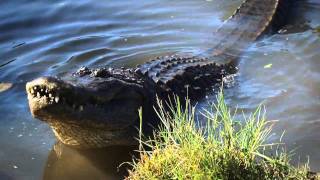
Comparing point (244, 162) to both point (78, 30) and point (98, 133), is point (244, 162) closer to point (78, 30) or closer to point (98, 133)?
point (98, 133)

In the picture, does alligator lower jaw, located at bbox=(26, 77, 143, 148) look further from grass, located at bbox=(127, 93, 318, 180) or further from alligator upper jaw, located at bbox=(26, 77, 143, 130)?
grass, located at bbox=(127, 93, 318, 180)

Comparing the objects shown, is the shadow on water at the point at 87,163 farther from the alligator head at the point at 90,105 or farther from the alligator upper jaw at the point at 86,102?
the alligator upper jaw at the point at 86,102

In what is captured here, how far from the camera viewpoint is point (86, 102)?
4.68m

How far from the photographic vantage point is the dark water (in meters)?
5.27

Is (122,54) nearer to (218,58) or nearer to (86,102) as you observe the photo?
(218,58)

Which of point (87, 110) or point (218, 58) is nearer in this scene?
point (87, 110)

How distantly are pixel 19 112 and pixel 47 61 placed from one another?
1621 mm

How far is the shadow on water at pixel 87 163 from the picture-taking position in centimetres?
496

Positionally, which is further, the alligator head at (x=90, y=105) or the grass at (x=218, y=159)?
the alligator head at (x=90, y=105)

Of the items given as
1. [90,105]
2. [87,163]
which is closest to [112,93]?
[90,105]

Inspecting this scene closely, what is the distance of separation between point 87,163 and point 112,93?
2.49 feet

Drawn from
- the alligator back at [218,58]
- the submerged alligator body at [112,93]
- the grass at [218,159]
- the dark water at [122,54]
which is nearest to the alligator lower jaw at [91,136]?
the submerged alligator body at [112,93]

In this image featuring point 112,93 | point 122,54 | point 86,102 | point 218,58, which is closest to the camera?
point 86,102

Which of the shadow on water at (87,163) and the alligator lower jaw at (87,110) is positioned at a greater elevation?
the alligator lower jaw at (87,110)
